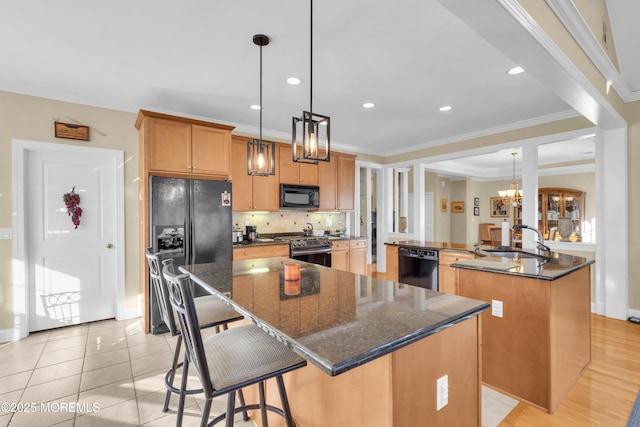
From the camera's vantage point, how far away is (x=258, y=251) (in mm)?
4199

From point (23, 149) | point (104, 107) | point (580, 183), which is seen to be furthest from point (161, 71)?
point (580, 183)

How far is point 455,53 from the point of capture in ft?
8.39

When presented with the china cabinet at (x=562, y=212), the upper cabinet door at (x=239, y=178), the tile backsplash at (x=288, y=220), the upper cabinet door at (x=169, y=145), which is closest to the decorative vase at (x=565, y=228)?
the china cabinet at (x=562, y=212)

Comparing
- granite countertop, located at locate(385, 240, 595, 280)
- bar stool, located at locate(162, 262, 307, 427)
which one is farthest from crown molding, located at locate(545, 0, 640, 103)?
bar stool, located at locate(162, 262, 307, 427)

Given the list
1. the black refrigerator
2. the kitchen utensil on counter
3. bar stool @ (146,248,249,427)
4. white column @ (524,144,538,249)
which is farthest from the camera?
the kitchen utensil on counter

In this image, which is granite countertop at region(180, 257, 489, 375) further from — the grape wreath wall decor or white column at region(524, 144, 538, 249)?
white column at region(524, 144, 538, 249)

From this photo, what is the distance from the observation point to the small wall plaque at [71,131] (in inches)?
130

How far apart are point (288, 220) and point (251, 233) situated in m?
0.87

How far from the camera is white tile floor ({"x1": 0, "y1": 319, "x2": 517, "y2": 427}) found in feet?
6.42

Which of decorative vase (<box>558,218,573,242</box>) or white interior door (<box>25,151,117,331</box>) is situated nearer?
white interior door (<box>25,151,117,331</box>)

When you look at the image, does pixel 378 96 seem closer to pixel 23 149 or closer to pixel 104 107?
pixel 104 107

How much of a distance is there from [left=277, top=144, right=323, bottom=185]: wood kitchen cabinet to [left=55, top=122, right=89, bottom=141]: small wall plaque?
2.42 m

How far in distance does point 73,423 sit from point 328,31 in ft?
10.1

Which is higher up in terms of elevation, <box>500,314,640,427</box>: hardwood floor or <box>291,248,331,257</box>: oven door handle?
<box>291,248,331,257</box>: oven door handle
